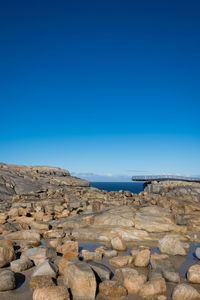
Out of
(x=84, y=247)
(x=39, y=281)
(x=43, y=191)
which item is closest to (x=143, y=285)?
(x=39, y=281)

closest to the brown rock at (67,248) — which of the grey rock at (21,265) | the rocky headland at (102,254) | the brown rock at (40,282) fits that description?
the rocky headland at (102,254)

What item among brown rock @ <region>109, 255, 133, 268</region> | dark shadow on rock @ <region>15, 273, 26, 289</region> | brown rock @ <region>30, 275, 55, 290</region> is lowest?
dark shadow on rock @ <region>15, 273, 26, 289</region>

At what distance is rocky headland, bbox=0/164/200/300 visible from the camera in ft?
18.9

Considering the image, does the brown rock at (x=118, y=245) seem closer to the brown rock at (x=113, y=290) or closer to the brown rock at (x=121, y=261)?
the brown rock at (x=121, y=261)

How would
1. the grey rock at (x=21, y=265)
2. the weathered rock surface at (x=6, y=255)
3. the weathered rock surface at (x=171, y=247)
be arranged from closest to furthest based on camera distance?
the grey rock at (x=21, y=265) → the weathered rock surface at (x=6, y=255) → the weathered rock surface at (x=171, y=247)

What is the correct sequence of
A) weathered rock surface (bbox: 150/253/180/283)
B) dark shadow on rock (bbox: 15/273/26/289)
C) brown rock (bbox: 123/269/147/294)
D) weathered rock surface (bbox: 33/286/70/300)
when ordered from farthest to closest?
weathered rock surface (bbox: 150/253/180/283) < dark shadow on rock (bbox: 15/273/26/289) < brown rock (bbox: 123/269/147/294) < weathered rock surface (bbox: 33/286/70/300)

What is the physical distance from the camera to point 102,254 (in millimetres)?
8680

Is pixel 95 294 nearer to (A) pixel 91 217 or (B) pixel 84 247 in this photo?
(B) pixel 84 247

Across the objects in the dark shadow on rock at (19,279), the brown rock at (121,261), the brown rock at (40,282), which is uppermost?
the brown rock at (40,282)

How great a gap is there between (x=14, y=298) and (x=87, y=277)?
1656mm

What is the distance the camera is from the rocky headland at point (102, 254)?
575 centimetres

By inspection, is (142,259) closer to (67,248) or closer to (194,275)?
(194,275)

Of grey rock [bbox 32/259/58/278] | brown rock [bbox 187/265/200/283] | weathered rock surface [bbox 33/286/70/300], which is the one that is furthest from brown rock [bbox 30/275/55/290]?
brown rock [bbox 187/265/200/283]

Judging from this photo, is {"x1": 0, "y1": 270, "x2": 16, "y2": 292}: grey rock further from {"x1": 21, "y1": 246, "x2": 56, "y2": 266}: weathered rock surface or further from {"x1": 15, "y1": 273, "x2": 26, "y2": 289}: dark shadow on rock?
{"x1": 21, "y1": 246, "x2": 56, "y2": 266}: weathered rock surface
